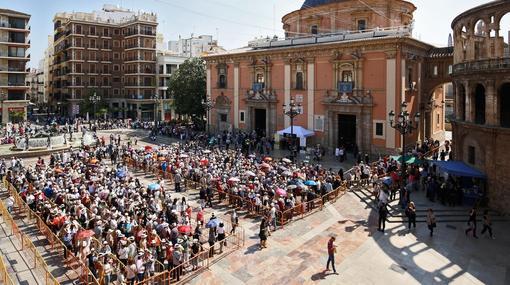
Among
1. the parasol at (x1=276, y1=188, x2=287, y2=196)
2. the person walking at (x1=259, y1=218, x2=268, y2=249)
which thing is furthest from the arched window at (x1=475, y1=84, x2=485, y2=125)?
the person walking at (x1=259, y1=218, x2=268, y2=249)

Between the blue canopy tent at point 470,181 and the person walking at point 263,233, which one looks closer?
the person walking at point 263,233

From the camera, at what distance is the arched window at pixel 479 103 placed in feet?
75.0

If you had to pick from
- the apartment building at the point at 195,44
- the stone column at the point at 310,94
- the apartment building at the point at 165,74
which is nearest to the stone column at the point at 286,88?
the stone column at the point at 310,94

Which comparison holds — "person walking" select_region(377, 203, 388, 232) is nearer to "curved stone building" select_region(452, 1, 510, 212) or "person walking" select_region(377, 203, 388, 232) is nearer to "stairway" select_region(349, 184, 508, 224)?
"stairway" select_region(349, 184, 508, 224)

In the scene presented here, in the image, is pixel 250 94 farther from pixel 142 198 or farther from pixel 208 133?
pixel 142 198

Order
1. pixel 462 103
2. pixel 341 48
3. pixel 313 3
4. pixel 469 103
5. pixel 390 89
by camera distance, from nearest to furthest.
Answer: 1. pixel 469 103
2. pixel 462 103
3. pixel 390 89
4. pixel 341 48
5. pixel 313 3

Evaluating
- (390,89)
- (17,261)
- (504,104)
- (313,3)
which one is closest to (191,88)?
(313,3)

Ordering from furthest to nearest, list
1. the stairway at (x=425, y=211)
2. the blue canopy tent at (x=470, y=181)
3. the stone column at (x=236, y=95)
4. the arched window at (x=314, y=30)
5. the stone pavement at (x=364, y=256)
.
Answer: the stone column at (x=236, y=95) → the arched window at (x=314, y=30) → the blue canopy tent at (x=470, y=181) → the stairway at (x=425, y=211) → the stone pavement at (x=364, y=256)

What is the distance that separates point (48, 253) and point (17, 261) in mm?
1022

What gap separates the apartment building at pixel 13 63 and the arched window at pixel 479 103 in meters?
59.6

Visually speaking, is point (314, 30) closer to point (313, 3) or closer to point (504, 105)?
point (313, 3)

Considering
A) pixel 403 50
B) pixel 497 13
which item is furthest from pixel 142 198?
pixel 403 50

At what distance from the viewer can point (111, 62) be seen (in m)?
73.4

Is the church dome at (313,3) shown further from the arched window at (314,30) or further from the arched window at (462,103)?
the arched window at (462,103)
